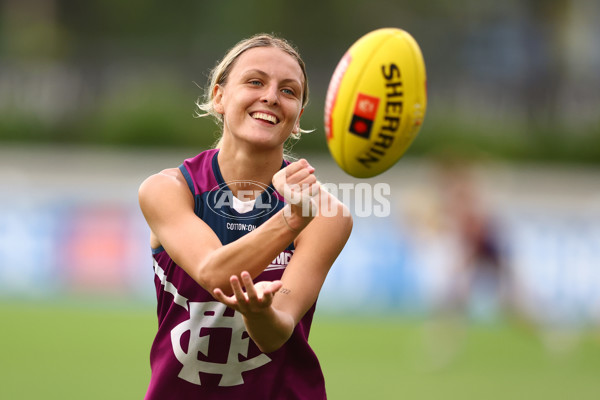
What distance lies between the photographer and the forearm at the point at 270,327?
3.51 m

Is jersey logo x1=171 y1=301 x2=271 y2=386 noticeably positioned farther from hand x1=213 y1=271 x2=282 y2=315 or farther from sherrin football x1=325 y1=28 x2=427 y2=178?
sherrin football x1=325 y1=28 x2=427 y2=178

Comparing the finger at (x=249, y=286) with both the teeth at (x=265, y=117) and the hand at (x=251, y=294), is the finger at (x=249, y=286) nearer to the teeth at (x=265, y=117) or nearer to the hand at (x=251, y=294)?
the hand at (x=251, y=294)

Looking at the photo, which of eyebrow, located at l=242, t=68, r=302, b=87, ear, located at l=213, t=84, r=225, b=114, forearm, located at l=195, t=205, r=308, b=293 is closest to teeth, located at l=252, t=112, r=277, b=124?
eyebrow, located at l=242, t=68, r=302, b=87

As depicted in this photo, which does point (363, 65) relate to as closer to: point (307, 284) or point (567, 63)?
point (307, 284)

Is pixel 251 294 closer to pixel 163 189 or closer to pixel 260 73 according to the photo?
pixel 163 189

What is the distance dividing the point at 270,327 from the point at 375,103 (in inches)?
38.7

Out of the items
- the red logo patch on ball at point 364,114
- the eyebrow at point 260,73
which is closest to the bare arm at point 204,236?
the red logo patch on ball at point 364,114

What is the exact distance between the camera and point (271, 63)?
12.8 feet

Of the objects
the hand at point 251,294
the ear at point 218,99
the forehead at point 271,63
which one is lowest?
the hand at point 251,294

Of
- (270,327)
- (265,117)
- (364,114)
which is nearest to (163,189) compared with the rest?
(265,117)

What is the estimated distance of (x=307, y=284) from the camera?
3.79 metres

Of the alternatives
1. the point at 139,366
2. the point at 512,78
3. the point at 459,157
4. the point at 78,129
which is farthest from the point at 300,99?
the point at 512,78

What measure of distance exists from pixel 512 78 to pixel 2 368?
45.4 feet

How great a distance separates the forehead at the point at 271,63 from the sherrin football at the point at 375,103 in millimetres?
197
